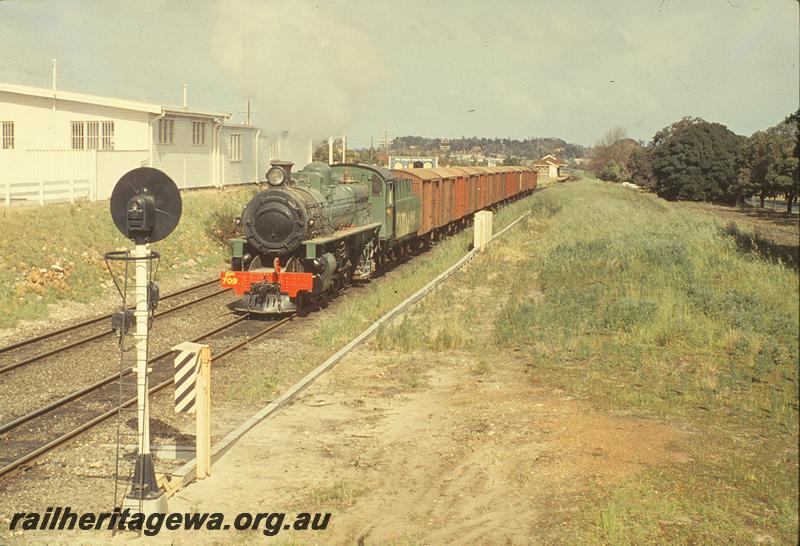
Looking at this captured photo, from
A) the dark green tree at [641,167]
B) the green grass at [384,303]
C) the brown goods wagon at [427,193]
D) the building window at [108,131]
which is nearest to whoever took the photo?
the green grass at [384,303]

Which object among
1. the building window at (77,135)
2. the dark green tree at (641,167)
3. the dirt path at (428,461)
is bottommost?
the dirt path at (428,461)

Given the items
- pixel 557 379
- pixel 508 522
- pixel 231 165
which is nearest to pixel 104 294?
pixel 557 379

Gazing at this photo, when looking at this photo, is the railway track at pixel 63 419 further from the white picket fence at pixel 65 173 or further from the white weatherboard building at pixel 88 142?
the white picket fence at pixel 65 173

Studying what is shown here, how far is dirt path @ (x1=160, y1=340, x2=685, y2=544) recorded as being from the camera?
784cm

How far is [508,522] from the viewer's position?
7793 mm

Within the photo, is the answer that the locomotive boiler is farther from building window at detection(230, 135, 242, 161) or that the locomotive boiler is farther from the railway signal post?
building window at detection(230, 135, 242, 161)

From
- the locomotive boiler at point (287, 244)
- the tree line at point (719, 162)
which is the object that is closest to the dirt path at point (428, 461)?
the locomotive boiler at point (287, 244)

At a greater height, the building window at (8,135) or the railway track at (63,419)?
the building window at (8,135)

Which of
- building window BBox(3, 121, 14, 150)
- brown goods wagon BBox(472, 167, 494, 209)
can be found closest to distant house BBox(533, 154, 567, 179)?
brown goods wagon BBox(472, 167, 494, 209)

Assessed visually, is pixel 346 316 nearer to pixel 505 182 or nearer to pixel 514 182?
pixel 505 182

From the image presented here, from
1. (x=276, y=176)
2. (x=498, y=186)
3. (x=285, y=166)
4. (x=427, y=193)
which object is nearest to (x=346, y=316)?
(x=276, y=176)

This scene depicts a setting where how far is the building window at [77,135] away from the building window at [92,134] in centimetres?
24

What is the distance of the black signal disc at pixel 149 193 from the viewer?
809 centimetres

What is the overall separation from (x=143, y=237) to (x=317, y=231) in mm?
10841
